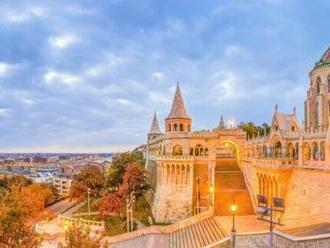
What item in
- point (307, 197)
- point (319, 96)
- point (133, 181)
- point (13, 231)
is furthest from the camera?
point (133, 181)

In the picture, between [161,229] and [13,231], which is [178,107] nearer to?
[161,229]

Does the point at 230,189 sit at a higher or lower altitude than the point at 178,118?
lower

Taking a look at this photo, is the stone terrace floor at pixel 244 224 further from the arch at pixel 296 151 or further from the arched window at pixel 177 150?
the arched window at pixel 177 150

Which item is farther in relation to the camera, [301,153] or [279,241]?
[301,153]

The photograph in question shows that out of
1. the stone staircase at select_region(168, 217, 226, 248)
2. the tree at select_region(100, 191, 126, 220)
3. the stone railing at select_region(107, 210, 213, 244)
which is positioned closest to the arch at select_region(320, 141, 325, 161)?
the stone staircase at select_region(168, 217, 226, 248)

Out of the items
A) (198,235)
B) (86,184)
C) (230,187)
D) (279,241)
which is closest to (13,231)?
(198,235)

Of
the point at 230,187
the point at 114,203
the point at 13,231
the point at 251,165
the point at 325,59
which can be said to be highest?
the point at 325,59

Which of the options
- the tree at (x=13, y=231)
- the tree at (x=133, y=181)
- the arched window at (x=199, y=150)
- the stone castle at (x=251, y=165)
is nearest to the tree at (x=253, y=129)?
the stone castle at (x=251, y=165)
